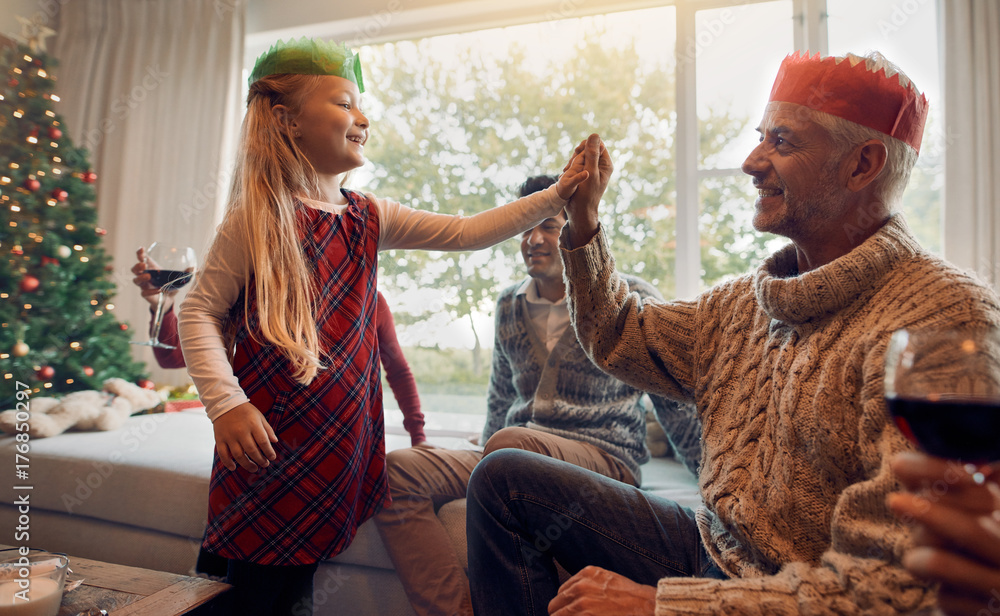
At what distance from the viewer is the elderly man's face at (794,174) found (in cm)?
107

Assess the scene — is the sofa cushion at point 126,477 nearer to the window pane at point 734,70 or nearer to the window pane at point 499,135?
the window pane at point 499,135

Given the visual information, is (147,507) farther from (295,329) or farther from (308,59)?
(308,59)

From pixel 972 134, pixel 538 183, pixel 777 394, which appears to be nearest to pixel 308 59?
pixel 538 183

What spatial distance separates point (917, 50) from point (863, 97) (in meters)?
1.73

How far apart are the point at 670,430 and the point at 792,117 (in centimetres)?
101

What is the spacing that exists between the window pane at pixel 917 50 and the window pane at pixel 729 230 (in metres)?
0.51

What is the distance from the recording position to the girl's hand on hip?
108cm

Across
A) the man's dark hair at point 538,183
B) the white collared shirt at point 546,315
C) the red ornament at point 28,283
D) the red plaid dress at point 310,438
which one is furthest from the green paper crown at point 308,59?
the red ornament at point 28,283

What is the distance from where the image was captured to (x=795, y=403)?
0.91m

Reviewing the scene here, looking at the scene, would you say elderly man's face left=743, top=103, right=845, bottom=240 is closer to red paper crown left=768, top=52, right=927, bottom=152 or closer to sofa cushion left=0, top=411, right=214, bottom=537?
red paper crown left=768, top=52, right=927, bottom=152

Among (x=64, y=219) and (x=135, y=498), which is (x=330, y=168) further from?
(x=64, y=219)

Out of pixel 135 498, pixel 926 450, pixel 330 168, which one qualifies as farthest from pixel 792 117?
pixel 135 498

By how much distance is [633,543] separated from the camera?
1.05m

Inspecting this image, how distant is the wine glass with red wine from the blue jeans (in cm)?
65
